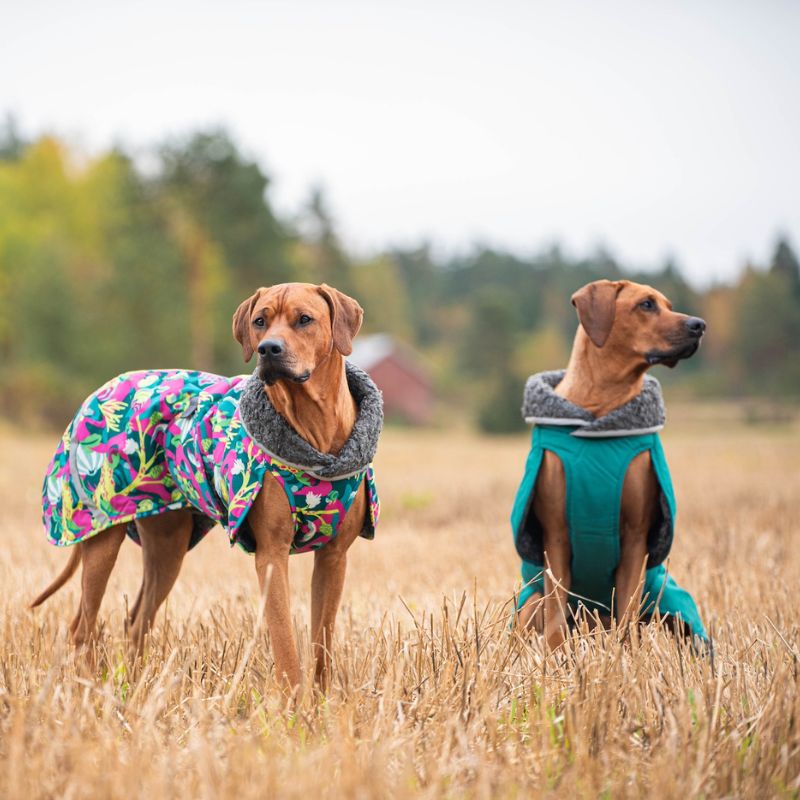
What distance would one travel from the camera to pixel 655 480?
14.6 ft

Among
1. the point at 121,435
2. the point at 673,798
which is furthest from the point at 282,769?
the point at 121,435

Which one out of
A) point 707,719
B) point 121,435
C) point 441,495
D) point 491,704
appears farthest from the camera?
point 441,495

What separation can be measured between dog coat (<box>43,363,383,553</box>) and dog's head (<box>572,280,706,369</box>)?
1.35 m

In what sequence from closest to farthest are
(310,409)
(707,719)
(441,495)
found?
(707,719) → (310,409) → (441,495)

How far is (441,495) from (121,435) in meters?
7.44

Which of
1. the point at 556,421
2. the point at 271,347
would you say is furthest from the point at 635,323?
the point at 271,347

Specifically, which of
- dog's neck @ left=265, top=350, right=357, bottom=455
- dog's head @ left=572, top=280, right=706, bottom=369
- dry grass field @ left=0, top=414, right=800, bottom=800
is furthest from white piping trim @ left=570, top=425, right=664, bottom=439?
dog's neck @ left=265, top=350, right=357, bottom=455

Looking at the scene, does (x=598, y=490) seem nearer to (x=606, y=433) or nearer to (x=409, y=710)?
(x=606, y=433)

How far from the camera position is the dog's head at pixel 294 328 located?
3414 mm

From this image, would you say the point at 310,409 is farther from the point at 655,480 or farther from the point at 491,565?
the point at 491,565

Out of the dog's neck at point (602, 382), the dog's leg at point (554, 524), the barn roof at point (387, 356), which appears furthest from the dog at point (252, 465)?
the barn roof at point (387, 356)

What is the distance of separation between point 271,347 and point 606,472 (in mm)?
1836

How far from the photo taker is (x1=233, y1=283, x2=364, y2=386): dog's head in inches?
134

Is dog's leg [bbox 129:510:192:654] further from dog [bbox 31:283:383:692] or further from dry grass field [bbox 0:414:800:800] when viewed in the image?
dry grass field [bbox 0:414:800:800]
